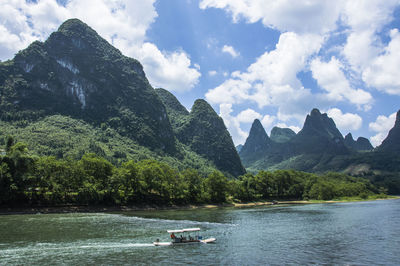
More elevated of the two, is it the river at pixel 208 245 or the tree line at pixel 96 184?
the tree line at pixel 96 184

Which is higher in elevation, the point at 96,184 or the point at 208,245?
the point at 96,184

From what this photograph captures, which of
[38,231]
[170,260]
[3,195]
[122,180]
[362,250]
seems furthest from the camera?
[122,180]

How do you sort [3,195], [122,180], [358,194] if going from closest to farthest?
Result: [3,195] → [122,180] → [358,194]

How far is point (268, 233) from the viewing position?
54.5 meters

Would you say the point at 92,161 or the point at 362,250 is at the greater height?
the point at 92,161

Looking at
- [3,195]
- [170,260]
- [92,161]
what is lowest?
[170,260]

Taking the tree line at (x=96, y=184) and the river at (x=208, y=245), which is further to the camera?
the tree line at (x=96, y=184)

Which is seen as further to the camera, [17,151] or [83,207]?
[83,207]

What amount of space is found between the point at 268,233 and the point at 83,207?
2564 inches

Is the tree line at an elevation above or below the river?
above

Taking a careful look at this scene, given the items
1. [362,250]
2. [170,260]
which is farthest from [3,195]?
[362,250]

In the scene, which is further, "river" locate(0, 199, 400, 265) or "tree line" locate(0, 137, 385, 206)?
"tree line" locate(0, 137, 385, 206)

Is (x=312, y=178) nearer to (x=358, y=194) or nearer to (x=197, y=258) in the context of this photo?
(x=358, y=194)

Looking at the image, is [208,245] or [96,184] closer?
[208,245]
